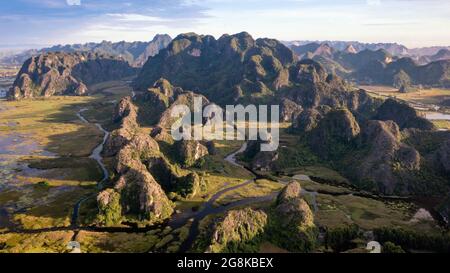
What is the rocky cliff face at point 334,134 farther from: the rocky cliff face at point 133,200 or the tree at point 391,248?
the rocky cliff face at point 133,200

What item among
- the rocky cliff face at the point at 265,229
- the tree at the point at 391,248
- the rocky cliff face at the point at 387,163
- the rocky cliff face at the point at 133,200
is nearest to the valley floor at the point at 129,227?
the rocky cliff face at the point at 265,229

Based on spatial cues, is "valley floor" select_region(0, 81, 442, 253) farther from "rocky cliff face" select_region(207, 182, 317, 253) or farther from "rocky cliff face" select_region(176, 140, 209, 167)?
"rocky cliff face" select_region(176, 140, 209, 167)

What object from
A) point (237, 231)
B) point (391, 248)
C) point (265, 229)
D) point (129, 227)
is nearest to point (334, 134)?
point (265, 229)

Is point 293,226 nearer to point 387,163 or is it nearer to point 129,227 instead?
point 129,227

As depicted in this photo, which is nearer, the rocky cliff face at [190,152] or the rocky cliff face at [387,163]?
the rocky cliff face at [387,163]

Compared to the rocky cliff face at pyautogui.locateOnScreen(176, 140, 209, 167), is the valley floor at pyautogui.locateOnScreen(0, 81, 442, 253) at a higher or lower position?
lower

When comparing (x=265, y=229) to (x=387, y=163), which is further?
(x=387, y=163)

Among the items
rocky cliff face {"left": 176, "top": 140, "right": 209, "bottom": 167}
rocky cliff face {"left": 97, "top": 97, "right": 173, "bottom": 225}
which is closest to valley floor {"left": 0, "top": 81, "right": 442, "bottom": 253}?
rocky cliff face {"left": 97, "top": 97, "right": 173, "bottom": 225}

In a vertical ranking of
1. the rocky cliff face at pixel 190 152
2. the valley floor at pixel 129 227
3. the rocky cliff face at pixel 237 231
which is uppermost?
the rocky cliff face at pixel 190 152

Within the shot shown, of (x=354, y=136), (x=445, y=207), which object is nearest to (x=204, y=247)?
(x=445, y=207)
